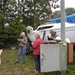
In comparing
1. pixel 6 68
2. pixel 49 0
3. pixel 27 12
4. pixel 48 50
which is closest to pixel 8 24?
pixel 27 12

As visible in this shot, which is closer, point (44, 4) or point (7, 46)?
point (7, 46)

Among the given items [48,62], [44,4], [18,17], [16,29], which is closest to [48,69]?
[48,62]

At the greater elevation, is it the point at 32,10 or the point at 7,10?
the point at 32,10

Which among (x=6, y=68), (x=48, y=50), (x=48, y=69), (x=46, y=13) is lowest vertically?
(x=6, y=68)

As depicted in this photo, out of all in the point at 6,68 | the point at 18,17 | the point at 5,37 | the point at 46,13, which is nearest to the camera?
the point at 6,68

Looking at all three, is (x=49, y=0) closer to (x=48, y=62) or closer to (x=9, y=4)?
(x=9, y=4)

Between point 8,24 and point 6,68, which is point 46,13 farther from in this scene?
point 6,68

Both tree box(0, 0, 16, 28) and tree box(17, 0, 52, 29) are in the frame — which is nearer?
tree box(0, 0, 16, 28)

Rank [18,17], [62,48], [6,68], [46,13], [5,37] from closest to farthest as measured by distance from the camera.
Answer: [62,48]
[6,68]
[5,37]
[18,17]
[46,13]

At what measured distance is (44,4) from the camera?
17.7 metres

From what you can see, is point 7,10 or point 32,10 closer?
point 7,10

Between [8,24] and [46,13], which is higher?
[46,13]

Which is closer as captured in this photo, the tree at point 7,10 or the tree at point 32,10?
the tree at point 7,10

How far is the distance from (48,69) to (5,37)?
972cm
